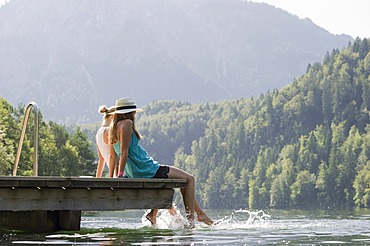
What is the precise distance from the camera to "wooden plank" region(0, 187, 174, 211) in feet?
51.1

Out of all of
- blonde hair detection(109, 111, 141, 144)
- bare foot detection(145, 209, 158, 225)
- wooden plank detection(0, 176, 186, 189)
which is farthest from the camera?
bare foot detection(145, 209, 158, 225)

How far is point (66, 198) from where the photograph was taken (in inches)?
627

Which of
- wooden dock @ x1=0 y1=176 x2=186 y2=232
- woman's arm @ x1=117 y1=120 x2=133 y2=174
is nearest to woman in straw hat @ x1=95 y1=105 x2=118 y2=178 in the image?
woman's arm @ x1=117 y1=120 x2=133 y2=174

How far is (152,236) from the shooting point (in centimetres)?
1545

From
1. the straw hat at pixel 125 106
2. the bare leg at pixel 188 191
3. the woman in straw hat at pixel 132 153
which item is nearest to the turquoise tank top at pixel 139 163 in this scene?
the woman in straw hat at pixel 132 153

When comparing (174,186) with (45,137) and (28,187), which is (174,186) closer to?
(28,187)

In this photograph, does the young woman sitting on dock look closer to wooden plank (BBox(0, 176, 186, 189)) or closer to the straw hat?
the straw hat

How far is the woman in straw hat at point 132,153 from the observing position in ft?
56.3

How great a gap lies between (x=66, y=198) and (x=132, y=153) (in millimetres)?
1969

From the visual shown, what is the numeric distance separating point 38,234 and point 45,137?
80519mm

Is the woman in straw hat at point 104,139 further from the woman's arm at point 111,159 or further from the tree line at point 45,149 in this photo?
the tree line at point 45,149

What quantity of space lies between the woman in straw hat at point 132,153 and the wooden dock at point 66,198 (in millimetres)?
459

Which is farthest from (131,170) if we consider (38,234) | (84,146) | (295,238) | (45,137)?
(84,146)

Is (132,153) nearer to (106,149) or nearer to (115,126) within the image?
(115,126)
